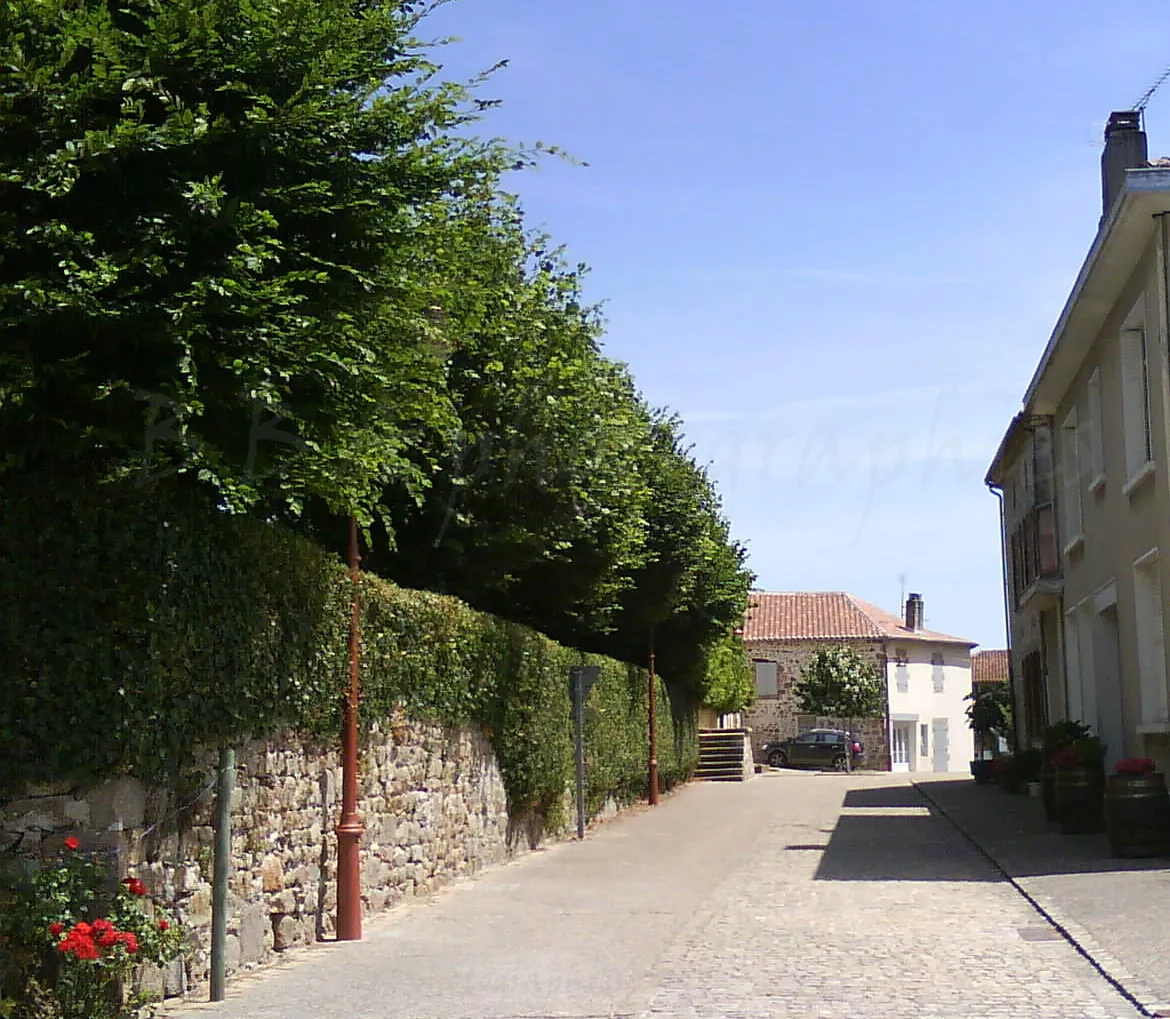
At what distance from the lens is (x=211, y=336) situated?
26.3 ft

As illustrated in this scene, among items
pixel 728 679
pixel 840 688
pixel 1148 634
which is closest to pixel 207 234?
pixel 1148 634

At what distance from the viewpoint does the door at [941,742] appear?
230ft

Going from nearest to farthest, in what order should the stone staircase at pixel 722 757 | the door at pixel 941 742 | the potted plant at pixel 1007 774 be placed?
the potted plant at pixel 1007 774 < the stone staircase at pixel 722 757 < the door at pixel 941 742

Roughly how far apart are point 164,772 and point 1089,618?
16443mm

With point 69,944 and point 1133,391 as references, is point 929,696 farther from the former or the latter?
point 69,944

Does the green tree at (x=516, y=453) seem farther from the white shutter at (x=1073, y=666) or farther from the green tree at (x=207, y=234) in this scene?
the white shutter at (x=1073, y=666)

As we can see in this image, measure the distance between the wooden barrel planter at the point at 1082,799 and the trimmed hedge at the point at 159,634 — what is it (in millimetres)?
8875

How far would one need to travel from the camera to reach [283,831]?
1055 cm

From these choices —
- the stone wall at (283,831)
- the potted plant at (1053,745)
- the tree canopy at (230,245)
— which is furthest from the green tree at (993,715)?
the tree canopy at (230,245)

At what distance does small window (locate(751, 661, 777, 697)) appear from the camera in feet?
221

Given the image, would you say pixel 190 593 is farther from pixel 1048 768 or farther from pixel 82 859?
pixel 1048 768

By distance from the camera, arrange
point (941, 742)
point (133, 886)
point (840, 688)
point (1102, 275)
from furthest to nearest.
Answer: point (941, 742), point (840, 688), point (1102, 275), point (133, 886)

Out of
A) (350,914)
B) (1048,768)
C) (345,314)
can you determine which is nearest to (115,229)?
(345,314)

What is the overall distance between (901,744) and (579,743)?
49041 millimetres
